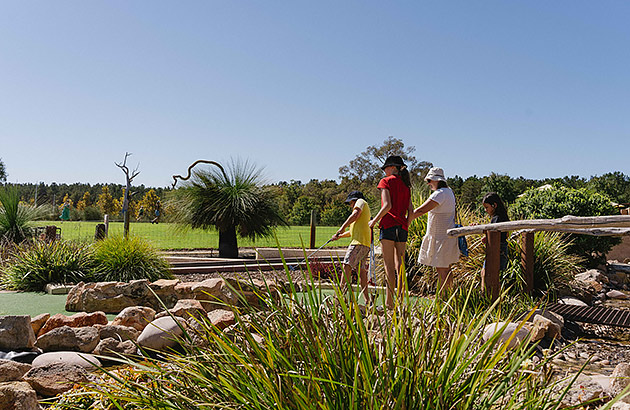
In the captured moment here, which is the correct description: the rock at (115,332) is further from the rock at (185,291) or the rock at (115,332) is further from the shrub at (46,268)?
the shrub at (46,268)

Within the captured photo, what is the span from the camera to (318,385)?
5.06 ft

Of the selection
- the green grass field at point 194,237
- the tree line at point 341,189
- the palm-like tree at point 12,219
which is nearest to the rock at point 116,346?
the green grass field at point 194,237

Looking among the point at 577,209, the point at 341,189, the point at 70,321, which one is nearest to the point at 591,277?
the point at 577,209

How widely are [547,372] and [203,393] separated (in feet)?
3.87

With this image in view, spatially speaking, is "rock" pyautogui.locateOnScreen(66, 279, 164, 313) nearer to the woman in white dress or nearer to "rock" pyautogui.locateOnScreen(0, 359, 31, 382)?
"rock" pyautogui.locateOnScreen(0, 359, 31, 382)

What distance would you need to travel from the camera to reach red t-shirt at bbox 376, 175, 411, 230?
5355 millimetres

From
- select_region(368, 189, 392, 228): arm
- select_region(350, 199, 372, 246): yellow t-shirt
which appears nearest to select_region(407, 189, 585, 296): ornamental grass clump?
select_region(350, 199, 372, 246): yellow t-shirt

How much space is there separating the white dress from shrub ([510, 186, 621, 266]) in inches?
195

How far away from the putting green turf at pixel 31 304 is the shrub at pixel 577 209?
321 inches

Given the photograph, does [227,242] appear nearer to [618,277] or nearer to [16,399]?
[618,277]

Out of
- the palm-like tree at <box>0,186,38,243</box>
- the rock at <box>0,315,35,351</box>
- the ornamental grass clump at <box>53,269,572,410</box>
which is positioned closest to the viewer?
the ornamental grass clump at <box>53,269,572,410</box>

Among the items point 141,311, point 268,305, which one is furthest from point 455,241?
point 268,305

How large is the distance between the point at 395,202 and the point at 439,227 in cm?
56

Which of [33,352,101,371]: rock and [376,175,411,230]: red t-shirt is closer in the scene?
[33,352,101,371]: rock
